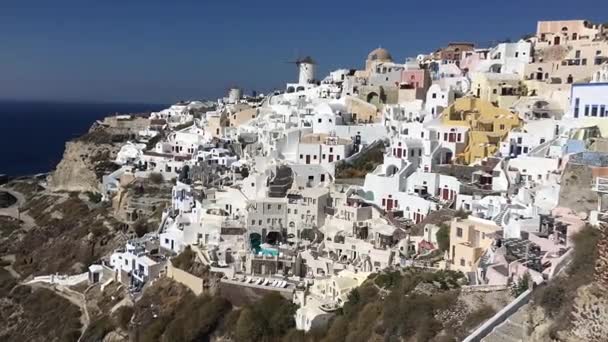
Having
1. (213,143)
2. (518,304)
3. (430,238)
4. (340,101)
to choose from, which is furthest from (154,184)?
(518,304)

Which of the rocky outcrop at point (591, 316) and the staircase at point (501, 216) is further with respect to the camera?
the staircase at point (501, 216)

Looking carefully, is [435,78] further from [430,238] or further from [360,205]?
[430,238]

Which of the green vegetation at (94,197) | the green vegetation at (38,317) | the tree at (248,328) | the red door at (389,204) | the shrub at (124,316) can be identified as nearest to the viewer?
the tree at (248,328)

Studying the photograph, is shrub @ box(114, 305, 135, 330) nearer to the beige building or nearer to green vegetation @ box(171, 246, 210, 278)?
green vegetation @ box(171, 246, 210, 278)

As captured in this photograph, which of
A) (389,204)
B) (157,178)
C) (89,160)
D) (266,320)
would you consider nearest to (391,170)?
(389,204)

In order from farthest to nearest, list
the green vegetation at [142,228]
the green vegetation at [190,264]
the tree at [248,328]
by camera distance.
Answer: the green vegetation at [142,228]
the green vegetation at [190,264]
the tree at [248,328]

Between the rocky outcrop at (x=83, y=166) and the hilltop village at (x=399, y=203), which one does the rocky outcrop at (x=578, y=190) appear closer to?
the hilltop village at (x=399, y=203)

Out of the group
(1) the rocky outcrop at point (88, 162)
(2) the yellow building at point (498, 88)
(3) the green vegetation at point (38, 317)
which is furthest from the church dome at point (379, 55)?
(3) the green vegetation at point (38, 317)
